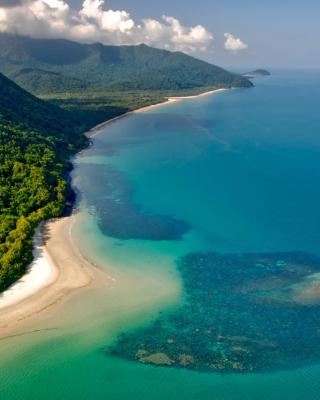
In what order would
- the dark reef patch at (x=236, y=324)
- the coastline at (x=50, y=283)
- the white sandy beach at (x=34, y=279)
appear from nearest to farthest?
the dark reef patch at (x=236, y=324) → the coastline at (x=50, y=283) → the white sandy beach at (x=34, y=279)

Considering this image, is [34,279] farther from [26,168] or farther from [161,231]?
[26,168]

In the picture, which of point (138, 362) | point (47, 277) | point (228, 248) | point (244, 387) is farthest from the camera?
point (228, 248)

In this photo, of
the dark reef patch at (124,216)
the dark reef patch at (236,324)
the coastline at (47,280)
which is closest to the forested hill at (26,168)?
the coastline at (47,280)

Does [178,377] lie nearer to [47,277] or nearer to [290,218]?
[47,277]

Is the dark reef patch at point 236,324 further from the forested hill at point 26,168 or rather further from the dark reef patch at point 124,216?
the forested hill at point 26,168

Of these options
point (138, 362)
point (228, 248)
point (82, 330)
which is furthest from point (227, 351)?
Answer: point (228, 248)

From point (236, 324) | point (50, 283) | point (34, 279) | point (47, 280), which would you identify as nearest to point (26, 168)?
point (34, 279)
